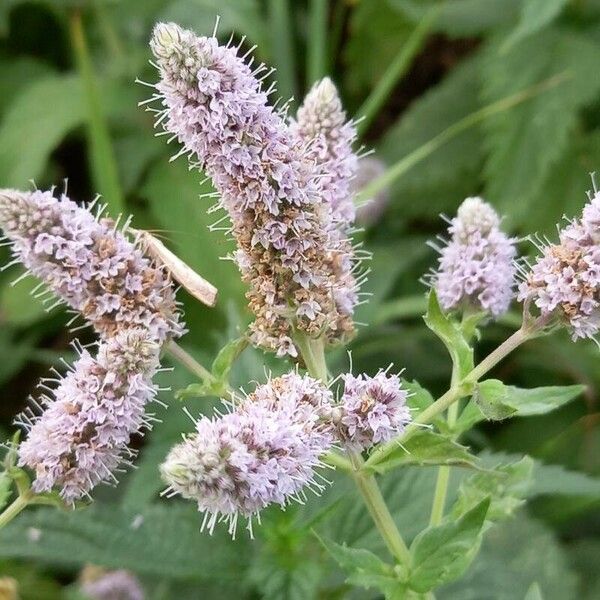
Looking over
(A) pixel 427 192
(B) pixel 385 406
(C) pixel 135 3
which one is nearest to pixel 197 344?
(A) pixel 427 192

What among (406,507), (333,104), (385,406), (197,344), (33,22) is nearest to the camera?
(385,406)

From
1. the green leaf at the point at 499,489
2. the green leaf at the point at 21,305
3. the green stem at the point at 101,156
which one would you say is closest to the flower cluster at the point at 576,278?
the green leaf at the point at 499,489

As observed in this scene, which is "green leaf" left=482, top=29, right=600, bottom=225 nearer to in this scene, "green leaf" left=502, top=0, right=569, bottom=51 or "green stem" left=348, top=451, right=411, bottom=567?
"green leaf" left=502, top=0, right=569, bottom=51

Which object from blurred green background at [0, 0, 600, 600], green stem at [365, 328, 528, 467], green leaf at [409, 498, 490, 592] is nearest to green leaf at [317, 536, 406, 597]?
green leaf at [409, 498, 490, 592]

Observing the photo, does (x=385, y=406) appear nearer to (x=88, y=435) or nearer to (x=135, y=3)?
(x=88, y=435)

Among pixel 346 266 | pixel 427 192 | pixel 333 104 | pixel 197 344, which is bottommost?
pixel 346 266
